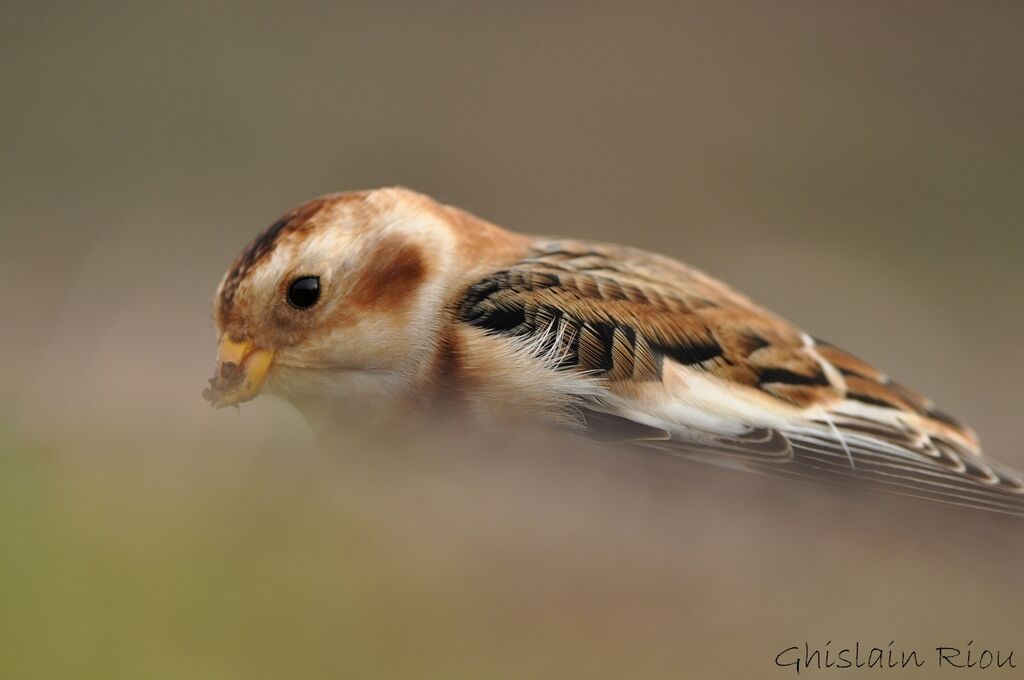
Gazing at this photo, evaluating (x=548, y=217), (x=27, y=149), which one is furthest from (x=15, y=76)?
(x=548, y=217)

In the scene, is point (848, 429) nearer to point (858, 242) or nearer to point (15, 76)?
point (858, 242)

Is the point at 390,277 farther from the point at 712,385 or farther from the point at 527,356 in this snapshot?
the point at 712,385

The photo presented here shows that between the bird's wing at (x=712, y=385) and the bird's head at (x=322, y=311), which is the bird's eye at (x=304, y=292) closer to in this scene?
the bird's head at (x=322, y=311)

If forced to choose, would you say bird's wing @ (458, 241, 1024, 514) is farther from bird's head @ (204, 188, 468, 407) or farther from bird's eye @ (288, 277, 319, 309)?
bird's eye @ (288, 277, 319, 309)

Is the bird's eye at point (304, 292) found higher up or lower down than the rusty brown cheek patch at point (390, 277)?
lower down

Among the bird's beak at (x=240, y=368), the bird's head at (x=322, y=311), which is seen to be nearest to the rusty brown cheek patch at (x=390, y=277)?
the bird's head at (x=322, y=311)

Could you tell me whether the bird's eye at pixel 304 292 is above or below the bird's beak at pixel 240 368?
above

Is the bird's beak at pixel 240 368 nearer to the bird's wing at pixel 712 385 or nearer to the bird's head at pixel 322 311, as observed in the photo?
the bird's head at pixel 322 311

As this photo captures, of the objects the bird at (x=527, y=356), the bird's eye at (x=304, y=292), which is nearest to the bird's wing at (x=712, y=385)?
the bird at (x=527, y=356)
